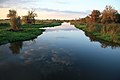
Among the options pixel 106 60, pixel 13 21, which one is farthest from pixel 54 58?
pixel 13 21

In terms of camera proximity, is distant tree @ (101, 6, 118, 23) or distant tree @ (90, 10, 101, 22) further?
distant tree @ (90, 10, 101, 22)

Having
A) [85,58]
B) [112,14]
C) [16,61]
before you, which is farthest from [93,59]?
[112,14]

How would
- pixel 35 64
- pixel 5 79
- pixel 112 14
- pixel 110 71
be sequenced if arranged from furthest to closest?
pixel 112 14 < pixel 35 64 < pixel 110 71 < pixel 5 79

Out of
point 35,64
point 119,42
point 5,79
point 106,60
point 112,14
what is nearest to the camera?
point 5,79

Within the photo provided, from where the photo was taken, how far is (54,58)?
23.8m

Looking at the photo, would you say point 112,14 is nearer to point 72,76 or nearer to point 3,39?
point 3,39

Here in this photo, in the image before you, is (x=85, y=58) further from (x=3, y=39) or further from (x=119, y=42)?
(x=3, y=39)

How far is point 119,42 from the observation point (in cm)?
3550

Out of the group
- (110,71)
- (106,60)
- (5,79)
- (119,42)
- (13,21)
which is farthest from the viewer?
(13,21)

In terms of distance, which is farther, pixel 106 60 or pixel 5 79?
pixel 106 60

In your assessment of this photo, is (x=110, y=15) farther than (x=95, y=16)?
No

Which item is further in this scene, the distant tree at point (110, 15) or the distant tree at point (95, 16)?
the distant tree at point (95, 16)

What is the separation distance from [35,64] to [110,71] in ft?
26.0

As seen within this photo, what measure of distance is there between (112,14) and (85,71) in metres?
61.7
